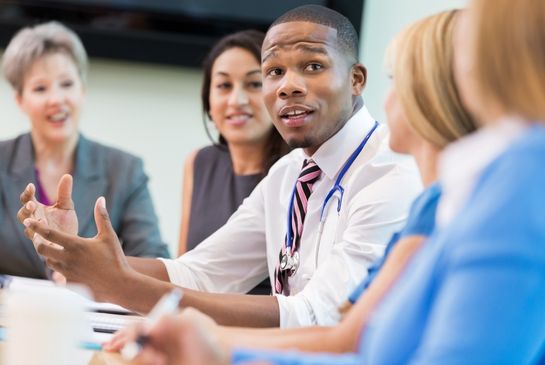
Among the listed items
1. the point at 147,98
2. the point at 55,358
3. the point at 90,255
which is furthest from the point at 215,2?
the point at 55,358

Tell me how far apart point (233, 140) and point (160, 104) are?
1336 mm

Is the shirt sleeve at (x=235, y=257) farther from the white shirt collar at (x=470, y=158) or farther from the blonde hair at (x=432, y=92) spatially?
the white shirt collar at (x=470, y=158)

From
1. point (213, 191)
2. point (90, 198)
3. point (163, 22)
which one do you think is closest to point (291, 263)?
point (213, 191)

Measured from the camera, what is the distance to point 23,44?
355cm

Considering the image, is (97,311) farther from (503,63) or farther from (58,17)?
(58,17)

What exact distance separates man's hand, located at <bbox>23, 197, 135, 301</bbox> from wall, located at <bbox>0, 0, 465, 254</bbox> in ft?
8.48

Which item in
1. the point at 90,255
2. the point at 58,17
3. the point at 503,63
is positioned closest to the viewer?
the point at 503,63

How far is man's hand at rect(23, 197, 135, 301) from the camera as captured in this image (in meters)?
1.80

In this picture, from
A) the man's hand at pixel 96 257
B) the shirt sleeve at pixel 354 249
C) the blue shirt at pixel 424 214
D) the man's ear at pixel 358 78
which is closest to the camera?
the blue shirt at pixel 424 214

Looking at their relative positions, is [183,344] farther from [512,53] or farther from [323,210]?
[323,210]

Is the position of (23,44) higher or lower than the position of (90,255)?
higher

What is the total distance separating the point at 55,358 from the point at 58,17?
3.18 m

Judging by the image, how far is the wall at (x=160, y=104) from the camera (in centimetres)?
436

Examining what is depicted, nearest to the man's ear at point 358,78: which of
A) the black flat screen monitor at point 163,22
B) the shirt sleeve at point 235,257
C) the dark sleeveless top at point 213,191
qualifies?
the shirt sleeve at point 235,257
